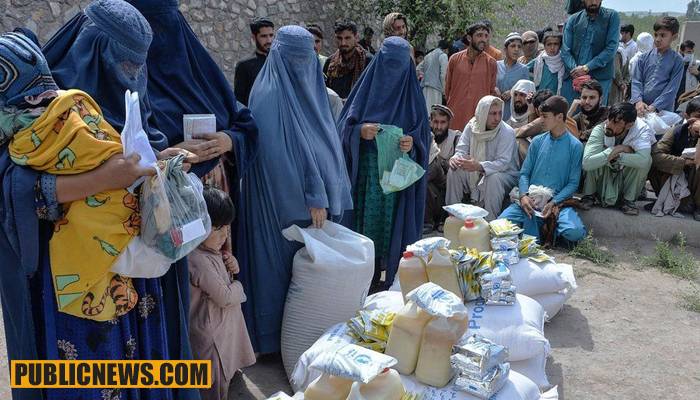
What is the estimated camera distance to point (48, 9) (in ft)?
17.8

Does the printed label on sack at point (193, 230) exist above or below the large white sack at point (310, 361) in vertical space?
above

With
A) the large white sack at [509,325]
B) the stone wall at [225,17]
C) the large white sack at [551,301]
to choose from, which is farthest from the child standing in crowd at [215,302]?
the stone wall at [225,17]

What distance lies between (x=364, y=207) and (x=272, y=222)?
0.93 metres

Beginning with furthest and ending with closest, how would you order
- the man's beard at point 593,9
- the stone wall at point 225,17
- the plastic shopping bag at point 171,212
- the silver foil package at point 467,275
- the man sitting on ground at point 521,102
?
the man's beard at point 593,9 < the man sitting on ground at point 521,102 < the stone wall at point 225,17 < the silver foil package at point 467,275 < the plastic shopping bag at point 171,212

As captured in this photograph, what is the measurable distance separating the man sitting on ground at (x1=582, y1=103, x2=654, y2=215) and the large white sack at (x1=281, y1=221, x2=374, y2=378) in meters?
2.92

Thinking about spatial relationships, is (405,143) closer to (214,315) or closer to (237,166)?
(237,166)

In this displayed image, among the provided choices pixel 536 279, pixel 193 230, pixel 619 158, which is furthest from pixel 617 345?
pixel 193 230

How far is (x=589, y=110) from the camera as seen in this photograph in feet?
17.9

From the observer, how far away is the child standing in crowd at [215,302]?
239 cm

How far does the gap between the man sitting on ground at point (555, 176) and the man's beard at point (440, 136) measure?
2.75 feet

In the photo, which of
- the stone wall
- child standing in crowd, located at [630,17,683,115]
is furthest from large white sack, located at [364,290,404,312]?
child standing in crowd, located at [630,17,683,115]

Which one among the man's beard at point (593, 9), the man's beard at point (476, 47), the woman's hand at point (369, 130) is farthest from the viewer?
the man's beard at point (476, 47)

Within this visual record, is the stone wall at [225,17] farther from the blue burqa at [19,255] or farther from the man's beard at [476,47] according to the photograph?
the blue burqa at [19,255]

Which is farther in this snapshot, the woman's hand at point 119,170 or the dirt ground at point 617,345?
the dirt ground at point 617,345
